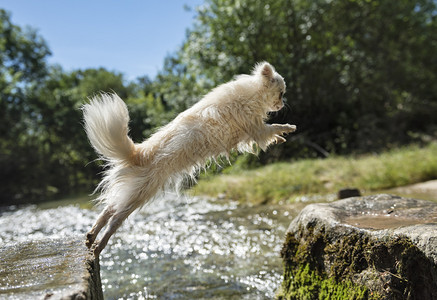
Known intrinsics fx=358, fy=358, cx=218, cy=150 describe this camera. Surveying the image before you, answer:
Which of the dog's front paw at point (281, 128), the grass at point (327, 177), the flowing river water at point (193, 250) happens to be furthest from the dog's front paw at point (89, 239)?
the grass at point (327, 177)

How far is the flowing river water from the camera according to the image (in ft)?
15.4

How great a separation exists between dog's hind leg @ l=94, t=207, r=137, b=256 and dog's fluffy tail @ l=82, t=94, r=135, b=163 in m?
0.64

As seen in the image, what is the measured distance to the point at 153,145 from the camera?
13.1 feet

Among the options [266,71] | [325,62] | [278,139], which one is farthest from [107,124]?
[325,62]

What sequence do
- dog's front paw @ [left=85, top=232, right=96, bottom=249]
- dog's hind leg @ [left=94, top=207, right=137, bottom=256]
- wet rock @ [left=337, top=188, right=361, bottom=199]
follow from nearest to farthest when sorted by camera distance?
dog's hind leg @ [left=94, top=207, right=137, bottom=256] → dog's front paw @ [left=85, top=232, right=96, bottom=249] → wet rock @ [left=337, top=188, right=361, bottom=199]

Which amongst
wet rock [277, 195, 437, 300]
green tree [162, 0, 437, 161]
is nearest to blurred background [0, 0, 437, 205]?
green tree [162, 0, 437, 161]

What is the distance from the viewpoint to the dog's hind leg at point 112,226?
355cm

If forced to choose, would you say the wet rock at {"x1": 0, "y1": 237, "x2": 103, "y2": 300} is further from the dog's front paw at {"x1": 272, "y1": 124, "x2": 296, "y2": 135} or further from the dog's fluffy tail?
the dog's front paw at {"x1": 272, "y1": 124, "x2": 296, "y2": 135}

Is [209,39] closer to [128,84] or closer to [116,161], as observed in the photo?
[116,161]

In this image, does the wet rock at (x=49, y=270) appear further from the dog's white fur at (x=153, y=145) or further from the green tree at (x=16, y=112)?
the green tree at (x=16, y=112)

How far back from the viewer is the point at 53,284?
7.64 ft

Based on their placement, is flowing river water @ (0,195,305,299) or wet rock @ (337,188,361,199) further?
wet rock @ (337,188,361,199)

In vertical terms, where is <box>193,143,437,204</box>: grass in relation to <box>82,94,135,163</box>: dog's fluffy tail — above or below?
below

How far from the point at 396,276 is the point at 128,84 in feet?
122
